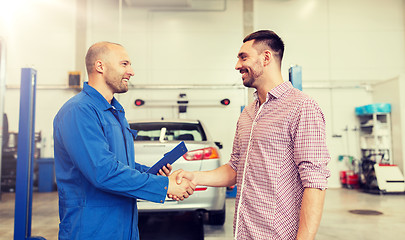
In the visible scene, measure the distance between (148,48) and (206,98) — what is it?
2160 mm

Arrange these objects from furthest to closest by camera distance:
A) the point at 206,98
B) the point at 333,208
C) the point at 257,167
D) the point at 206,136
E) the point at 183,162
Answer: the point at 206,98
the point at 333,208
the point at 206,136
the point at 183,162
the point at 257,167

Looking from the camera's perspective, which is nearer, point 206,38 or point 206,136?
point 206,136

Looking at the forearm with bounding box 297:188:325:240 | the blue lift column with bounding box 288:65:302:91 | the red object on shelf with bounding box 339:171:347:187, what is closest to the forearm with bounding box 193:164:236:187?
the forearm with bounding box 297:188:325:240

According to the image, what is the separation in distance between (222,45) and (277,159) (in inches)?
299

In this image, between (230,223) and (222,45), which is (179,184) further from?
(222,45)

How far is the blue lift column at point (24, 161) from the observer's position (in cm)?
316

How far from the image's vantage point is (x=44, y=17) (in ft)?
28.1

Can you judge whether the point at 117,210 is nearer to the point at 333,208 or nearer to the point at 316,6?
the point at 333,208

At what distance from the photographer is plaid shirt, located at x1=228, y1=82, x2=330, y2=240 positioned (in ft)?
3.92

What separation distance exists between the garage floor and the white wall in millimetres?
2831

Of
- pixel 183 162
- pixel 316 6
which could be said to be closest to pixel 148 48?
pixel 316 6

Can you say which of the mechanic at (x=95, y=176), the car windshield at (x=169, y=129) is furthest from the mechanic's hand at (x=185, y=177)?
the car windshield at (x=169, y=129)

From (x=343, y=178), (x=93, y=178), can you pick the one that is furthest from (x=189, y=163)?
(x=343, y=178)

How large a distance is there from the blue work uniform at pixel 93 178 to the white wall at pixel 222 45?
22.4 ft
